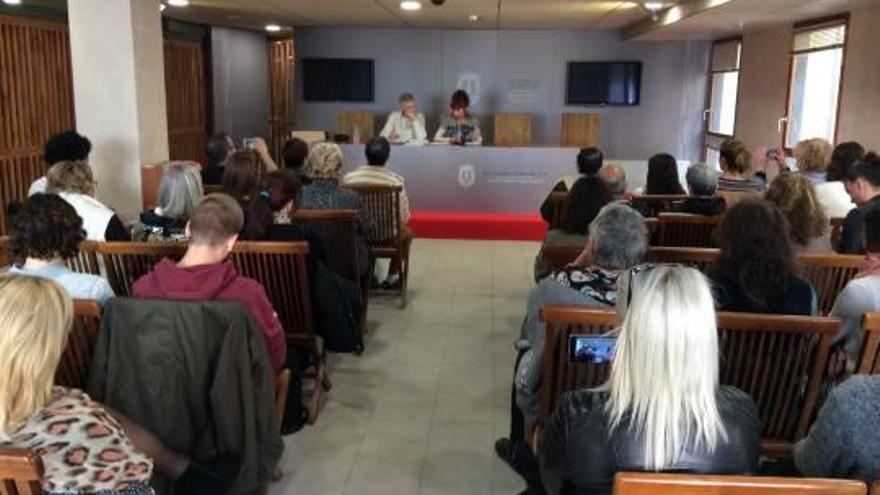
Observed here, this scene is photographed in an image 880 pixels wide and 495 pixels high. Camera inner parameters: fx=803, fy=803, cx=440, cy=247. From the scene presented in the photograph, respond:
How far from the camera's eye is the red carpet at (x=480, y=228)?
7797mm

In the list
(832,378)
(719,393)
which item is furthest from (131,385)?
(832,378)

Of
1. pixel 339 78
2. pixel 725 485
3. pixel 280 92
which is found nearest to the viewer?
pixel 725 485

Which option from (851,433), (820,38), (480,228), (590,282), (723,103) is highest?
(820,38)

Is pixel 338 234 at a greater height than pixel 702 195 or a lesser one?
lesser

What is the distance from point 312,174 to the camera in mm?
4777

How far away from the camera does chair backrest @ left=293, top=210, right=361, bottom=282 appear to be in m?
4.17

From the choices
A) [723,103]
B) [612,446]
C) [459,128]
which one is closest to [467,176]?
[459,128]

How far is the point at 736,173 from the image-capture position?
4773 millimetres

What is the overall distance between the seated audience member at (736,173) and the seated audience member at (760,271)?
6.89 ft

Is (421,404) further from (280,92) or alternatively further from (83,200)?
(280,92)

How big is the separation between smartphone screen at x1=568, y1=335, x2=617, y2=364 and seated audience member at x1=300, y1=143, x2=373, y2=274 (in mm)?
2290

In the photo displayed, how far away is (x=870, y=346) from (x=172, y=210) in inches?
108

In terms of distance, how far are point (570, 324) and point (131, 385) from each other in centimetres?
124

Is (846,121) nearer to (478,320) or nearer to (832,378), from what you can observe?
(478,320)
